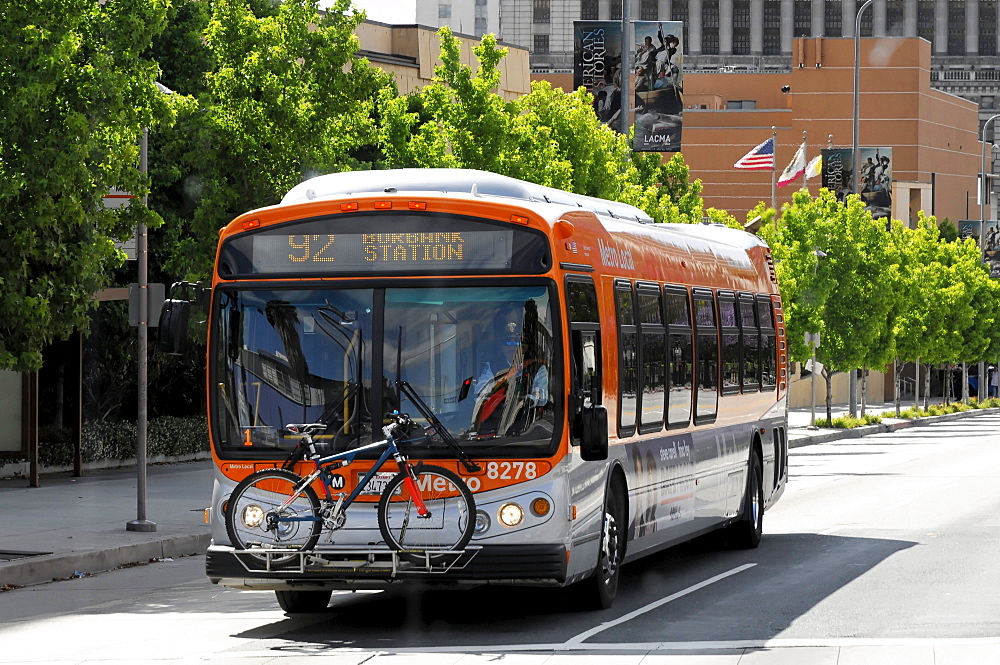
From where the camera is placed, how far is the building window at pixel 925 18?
14600 cm

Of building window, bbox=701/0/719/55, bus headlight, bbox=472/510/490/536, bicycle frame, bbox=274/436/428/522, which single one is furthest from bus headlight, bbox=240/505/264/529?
building window, bbox=701/0/719/55

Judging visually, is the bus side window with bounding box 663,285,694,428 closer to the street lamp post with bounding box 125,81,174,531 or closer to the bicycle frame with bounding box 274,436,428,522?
the bicycle frame with bounding box 274,436,428,522

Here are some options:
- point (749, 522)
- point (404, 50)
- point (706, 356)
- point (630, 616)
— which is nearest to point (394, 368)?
point (630, 616)

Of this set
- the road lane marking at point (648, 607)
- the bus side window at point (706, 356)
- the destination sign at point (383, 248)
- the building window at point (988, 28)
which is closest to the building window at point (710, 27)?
the building window at point (988, 28)

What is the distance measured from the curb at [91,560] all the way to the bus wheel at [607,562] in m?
5.69

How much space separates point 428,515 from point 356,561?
1.88 ft

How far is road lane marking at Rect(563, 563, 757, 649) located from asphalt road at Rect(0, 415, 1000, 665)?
0.06ft

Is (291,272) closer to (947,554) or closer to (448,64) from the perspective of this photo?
(947,554)

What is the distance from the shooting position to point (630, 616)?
40.4 ft

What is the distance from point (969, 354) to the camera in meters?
71.8

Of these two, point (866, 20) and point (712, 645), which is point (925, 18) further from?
point (712, 645)

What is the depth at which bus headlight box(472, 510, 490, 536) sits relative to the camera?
11195 millimetres

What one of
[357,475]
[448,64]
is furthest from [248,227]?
[448,64]

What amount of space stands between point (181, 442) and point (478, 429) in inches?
805
